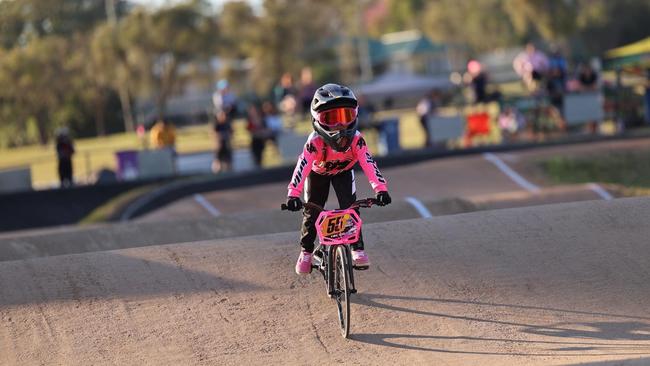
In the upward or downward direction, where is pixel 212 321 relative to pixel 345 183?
downward

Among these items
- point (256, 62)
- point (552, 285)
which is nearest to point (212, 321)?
point (552, 285)

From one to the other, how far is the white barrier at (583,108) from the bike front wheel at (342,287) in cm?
2005

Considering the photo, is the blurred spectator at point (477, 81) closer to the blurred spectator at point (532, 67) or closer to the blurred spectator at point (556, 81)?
the blurred spectator at point (532, 67)

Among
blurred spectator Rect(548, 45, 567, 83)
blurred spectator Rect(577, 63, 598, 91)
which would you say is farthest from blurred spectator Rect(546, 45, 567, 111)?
blurred spectator Rect(577, 63, 598, 91)

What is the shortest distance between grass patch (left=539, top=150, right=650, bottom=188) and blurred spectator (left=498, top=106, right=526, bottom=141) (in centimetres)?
593

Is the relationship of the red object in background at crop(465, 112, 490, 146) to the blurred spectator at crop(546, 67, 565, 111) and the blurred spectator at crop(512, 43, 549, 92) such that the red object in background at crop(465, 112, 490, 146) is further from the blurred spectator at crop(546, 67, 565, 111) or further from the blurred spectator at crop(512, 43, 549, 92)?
the blurred spectator at crop(546, 67, 565, 111)

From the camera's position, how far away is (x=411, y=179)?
70.6ft

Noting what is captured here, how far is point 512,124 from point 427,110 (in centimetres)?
244

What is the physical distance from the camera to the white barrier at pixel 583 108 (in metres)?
26.9

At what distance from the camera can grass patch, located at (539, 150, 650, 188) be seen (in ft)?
62.9

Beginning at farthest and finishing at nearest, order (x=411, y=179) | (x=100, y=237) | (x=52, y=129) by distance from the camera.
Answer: (x=52, y=129) < (x=411, y=179) < (x=100, y=237)

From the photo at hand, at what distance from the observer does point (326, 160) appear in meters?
7.99

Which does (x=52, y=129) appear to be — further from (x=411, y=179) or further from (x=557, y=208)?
(x=557, y=208)

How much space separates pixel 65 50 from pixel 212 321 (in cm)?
5872
